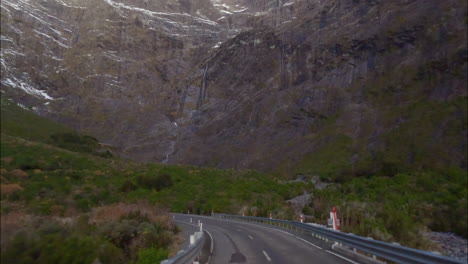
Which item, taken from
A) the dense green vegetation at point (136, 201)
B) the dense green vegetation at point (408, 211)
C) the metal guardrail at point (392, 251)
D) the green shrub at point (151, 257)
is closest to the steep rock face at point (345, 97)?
the dense green vegetation at point (136, 201)

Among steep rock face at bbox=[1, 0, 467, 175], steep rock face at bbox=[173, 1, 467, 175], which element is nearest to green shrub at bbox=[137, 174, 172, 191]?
steep rock face at bbox=[1, 0, 467, 175]

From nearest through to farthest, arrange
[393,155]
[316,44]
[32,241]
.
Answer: [32,241] < [393,155] < [316,44]

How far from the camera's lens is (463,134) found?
230 feet

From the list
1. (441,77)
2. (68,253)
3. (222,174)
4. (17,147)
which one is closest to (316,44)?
(441,77)

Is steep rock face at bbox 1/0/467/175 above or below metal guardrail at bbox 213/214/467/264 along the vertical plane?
above

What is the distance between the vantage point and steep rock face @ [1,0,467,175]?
8356 centimetres

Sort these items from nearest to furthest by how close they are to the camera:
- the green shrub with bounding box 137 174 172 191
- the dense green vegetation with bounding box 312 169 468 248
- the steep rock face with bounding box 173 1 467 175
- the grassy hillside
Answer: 1. the grassy hillside
2. the dense green vegetation with bounding box 312 169 468 248
3. the green shrub with bounding box 137 174 172 191
4. the steep rock face with bounding box 173 1 467 175

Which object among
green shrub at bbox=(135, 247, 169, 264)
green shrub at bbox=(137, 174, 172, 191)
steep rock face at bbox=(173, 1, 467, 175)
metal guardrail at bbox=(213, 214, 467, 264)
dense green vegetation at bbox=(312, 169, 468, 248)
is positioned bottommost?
green shrub at bbox=(135, 247, 169, 264)

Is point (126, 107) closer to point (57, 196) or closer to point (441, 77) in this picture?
point (441, 77)

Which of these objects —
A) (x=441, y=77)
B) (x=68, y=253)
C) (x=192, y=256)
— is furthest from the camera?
(x=441, y=77)

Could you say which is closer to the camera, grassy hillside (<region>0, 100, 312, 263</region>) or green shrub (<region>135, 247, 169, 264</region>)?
grassy hillside (<region>0, 100, 312, 263</region>)

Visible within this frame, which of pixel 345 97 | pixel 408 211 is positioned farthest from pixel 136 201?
pixel 345 97

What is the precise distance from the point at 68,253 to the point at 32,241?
3.36ft

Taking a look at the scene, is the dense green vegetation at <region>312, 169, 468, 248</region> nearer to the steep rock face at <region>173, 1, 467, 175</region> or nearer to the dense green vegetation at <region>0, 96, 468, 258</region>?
the dense green vegetation at <region>0, 96, 468, 258</region>
